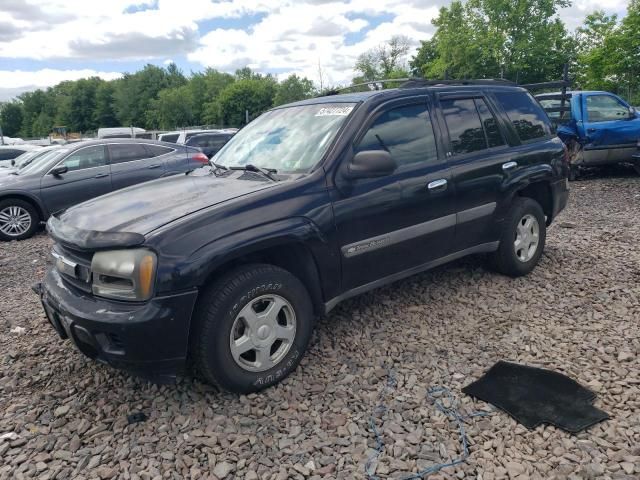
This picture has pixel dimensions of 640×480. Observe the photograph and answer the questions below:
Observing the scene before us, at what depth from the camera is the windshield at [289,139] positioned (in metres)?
3.43

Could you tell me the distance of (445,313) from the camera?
4.06m

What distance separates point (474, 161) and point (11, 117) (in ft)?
420

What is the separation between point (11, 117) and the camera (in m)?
108

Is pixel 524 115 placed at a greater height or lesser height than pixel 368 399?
greater

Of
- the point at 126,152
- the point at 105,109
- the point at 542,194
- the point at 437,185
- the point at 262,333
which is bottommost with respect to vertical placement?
the point at 262,333

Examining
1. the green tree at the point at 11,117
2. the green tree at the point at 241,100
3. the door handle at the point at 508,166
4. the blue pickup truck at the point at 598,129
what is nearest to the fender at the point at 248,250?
the door handle at the point at 508,166

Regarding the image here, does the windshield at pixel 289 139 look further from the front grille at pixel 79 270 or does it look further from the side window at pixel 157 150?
the side window at pixel 157 150

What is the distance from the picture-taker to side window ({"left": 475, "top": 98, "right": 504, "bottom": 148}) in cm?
426

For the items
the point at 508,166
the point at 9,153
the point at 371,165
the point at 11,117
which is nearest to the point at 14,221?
the point at 371,165

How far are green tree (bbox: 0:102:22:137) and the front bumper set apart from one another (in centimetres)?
12329

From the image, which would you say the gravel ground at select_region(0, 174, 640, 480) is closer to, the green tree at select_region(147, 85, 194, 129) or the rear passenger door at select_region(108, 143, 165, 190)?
the rear passenger door at select_region(108, 143, 165, 190)

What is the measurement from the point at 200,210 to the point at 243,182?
1.82 ft

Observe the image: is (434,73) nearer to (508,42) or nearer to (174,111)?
(508,42)

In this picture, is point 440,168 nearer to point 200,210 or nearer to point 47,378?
point 200,210
